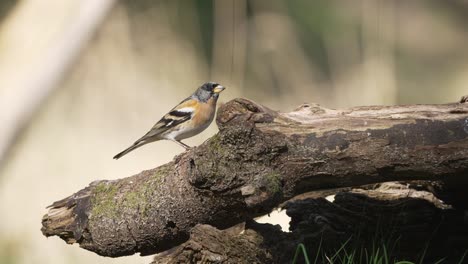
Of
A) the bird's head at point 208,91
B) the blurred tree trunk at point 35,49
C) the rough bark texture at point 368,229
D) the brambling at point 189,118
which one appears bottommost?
the rough bark texture at point 368,229

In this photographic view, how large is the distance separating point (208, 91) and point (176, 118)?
0.31 meters

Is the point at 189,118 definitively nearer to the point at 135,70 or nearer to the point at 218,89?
the point at 218,89

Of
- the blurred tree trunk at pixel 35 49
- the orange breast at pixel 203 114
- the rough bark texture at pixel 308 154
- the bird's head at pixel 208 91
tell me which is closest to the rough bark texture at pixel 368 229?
the rough bark texture at pixel 308 154

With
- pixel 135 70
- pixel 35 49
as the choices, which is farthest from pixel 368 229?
pixel 35 49

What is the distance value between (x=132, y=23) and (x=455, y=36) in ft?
8.58

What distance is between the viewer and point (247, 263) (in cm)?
374

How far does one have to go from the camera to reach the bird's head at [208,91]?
598 cm

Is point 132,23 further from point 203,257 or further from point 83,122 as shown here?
point 203,257

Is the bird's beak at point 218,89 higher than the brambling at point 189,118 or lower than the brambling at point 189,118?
higher

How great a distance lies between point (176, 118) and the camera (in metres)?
5.91

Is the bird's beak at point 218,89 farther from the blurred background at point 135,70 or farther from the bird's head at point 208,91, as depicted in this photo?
the blurred background at point 135,70

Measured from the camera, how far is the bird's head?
5977 millimetres

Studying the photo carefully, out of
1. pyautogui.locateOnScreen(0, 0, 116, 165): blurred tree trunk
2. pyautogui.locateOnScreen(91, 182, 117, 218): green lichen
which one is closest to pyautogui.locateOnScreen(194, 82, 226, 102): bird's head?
pyautogui.locateOnScreen(0, 0, 116, 165): blurred tree trunk

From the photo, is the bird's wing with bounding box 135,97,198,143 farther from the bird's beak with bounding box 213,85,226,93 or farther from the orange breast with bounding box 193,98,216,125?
the bird's beak with bounding box 213,85,226,93
